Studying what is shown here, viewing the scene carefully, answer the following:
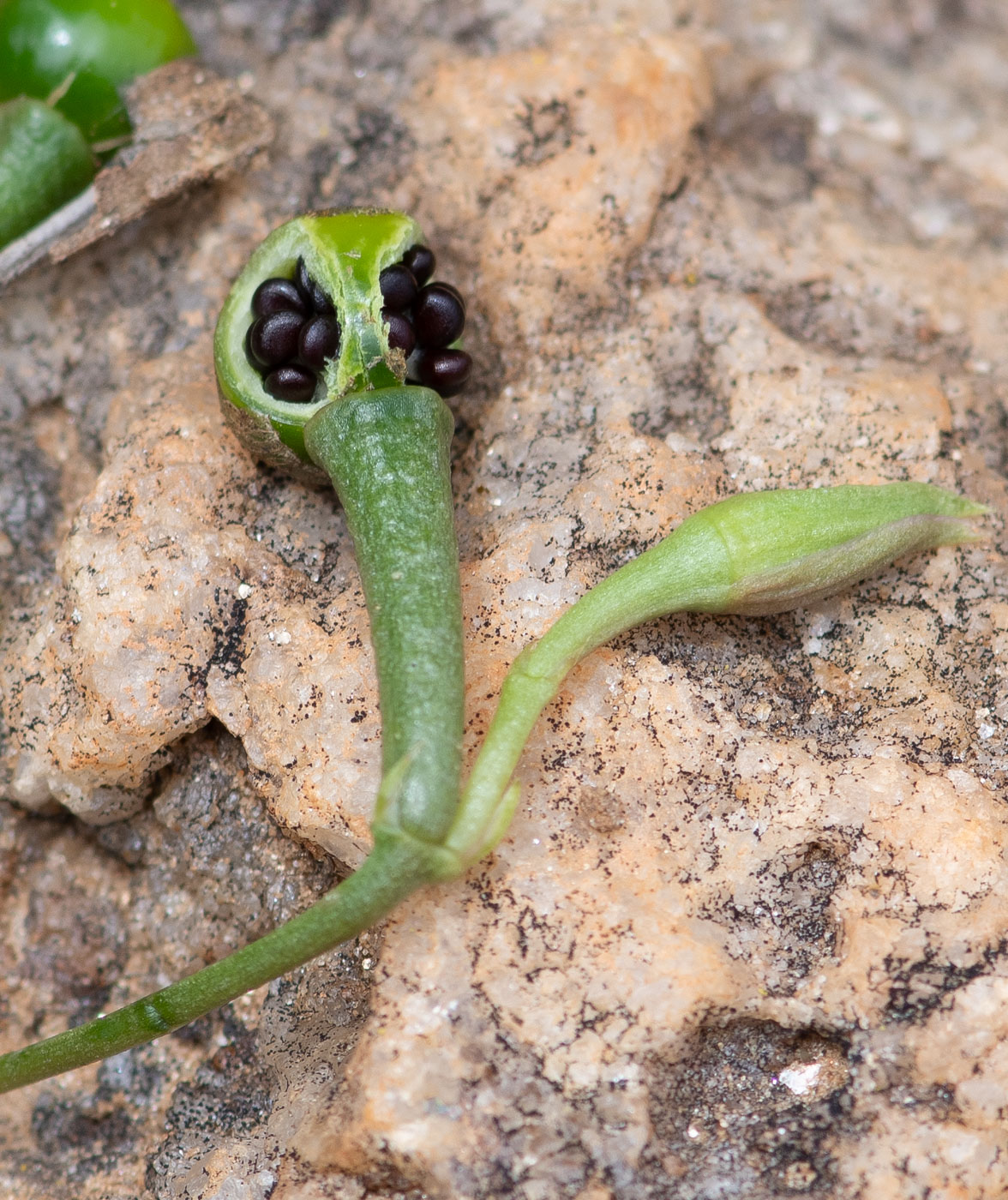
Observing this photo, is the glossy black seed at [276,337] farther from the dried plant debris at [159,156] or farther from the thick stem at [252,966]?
the thick stem at [252,966]

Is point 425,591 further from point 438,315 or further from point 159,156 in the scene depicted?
point 159,156

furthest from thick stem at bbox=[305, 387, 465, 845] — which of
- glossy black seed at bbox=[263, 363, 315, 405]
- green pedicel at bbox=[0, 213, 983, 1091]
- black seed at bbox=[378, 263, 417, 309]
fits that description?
black seed at bbox=[378, 263, 417, 309]

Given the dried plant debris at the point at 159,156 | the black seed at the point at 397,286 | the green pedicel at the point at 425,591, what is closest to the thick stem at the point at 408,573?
the green pedicel at the point at 425,591

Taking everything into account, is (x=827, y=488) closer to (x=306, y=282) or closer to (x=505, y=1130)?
(x=306, y=282)

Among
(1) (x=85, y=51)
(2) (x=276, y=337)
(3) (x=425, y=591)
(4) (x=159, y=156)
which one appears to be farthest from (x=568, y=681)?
(1) (x=85, y=51)

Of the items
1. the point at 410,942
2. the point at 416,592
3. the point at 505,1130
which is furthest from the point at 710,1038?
the point at 416,592
